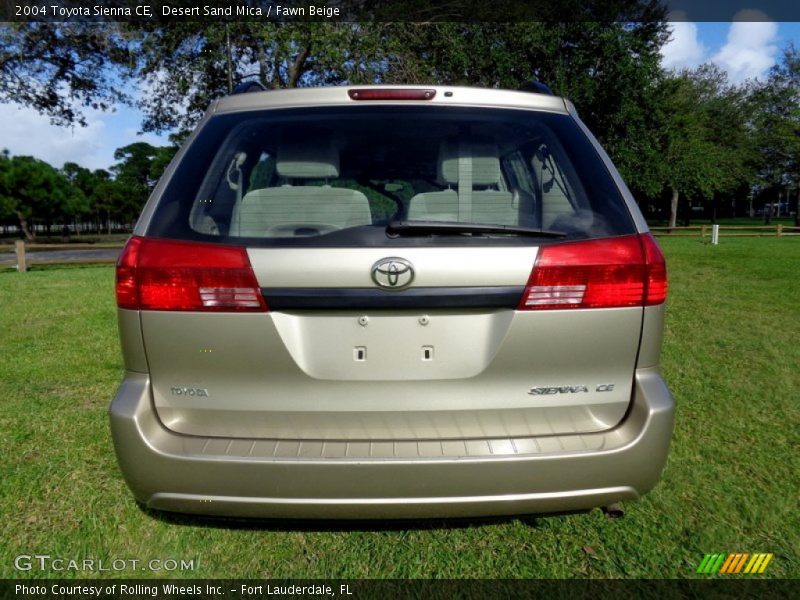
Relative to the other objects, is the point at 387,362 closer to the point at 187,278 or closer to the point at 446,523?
the point at 187,278

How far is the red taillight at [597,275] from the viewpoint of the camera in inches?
81.2

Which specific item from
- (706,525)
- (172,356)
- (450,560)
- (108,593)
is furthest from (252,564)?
(706,525)

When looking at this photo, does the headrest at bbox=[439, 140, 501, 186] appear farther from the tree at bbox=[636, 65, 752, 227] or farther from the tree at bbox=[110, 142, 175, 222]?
the tree at bbox=[110, 142, 175, 222]

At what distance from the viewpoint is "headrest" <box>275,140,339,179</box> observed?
251 centimetres

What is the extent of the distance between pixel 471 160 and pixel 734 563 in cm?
194

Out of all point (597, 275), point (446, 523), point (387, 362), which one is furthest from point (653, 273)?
point (446, 523)

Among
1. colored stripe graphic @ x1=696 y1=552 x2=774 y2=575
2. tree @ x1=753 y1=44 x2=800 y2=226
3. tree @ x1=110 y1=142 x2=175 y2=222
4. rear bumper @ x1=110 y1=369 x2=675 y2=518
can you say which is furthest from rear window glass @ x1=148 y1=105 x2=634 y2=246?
tree @ x1=110 y1=142 x2=175 y2=222

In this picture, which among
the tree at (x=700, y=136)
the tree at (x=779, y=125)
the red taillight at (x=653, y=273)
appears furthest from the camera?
the tree at (x=779, y=125)

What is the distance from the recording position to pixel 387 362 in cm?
208

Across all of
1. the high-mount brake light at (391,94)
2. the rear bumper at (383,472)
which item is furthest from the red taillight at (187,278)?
the high-mount brake light at (391,94)

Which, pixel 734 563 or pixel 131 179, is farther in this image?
pixel 131 179

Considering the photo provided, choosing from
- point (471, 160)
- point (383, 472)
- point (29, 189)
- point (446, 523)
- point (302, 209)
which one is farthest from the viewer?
point (29, 189)

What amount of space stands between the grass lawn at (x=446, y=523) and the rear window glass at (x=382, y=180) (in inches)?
40.6

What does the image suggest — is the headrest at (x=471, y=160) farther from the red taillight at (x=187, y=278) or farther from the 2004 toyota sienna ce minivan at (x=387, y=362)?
the red taillight at (x=187, y=278)
